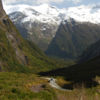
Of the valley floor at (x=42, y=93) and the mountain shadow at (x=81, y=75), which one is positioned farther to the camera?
the mountain shadow at (x=81, y=75)

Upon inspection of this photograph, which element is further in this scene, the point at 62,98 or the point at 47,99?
the point at 47,99

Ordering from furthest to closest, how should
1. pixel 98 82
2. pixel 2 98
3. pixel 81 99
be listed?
pixel 98 82
pixel 2 98
pixel 81 99

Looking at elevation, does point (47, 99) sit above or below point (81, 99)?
below

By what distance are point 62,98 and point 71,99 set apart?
2.57 ft

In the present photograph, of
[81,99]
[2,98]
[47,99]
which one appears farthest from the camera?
[47,99]

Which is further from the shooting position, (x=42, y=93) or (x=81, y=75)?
(x=81, y=75)

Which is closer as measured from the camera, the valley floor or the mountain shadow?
the valley floor

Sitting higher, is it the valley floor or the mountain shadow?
the valley floor

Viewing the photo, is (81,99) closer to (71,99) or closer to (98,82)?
(71,99)

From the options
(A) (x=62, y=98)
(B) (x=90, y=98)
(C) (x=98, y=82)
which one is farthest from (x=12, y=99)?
(C) (x=98, y=82)

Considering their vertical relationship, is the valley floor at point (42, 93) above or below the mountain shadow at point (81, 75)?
above

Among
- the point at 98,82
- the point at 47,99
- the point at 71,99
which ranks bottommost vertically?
the point at 98,82

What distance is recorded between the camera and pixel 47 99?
25.1 meters

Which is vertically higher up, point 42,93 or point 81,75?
point 42,93
